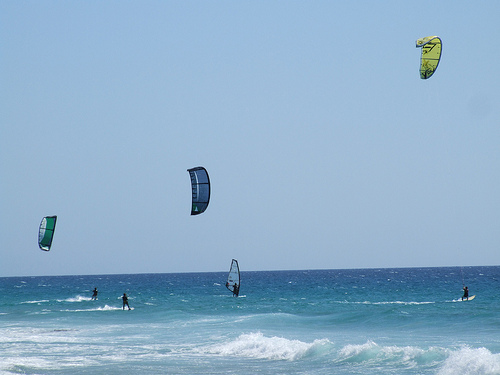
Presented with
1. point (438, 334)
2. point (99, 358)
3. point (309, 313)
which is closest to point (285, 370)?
point (99, 358)

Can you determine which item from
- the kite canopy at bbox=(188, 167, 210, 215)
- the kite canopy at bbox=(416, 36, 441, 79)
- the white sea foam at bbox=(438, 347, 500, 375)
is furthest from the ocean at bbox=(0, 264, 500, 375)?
the kite canopy at bbox=(416, 36, 441, 79)

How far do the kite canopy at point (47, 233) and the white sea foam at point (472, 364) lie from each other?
14126mm

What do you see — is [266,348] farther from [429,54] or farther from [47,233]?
[47,233]

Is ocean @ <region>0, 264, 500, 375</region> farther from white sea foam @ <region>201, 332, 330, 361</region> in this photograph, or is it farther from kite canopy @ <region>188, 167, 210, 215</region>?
kite canopy @ <region>188, 167, 210, 215</region>

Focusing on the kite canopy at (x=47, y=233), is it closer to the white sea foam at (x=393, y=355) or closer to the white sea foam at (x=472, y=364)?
the white sea foam at (x=393, y=355)

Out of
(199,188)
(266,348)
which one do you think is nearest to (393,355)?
(266,348)

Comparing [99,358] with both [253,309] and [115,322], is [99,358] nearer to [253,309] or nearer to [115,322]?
[115,322]

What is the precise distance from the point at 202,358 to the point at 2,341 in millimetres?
6654

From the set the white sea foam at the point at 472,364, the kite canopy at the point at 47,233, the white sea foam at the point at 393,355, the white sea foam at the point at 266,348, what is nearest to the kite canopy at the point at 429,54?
the white sea foam at the point at 393,355

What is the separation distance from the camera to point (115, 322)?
82.1ft

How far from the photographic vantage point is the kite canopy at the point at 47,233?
73.3ft

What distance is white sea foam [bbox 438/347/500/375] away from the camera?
12203 millimetres

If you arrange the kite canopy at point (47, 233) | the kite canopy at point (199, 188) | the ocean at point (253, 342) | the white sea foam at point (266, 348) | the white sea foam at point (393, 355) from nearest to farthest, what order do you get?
the ocean at point (253, 342) < the white sea foam at point (393, 355) < the white sea foam at point (266, 348) < the kite canopy at point (199, 188) < the kite canopy at point (47, 233)

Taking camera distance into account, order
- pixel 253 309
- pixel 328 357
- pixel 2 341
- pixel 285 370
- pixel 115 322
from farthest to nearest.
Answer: pixel 253 309 → pixel 115 322 → pixel 2 341 → pixel 328 357 → pixel 285 370
